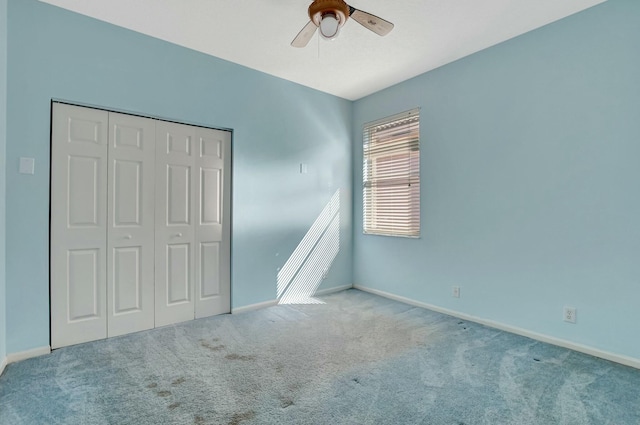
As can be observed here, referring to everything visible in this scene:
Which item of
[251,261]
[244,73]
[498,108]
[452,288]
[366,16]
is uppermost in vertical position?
[244,73]

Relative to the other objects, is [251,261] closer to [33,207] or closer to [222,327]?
[222,327]

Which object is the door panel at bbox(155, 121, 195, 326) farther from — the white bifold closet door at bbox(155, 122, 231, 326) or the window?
the window

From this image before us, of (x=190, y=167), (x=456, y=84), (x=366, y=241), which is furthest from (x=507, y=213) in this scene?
(x=190, y=167)

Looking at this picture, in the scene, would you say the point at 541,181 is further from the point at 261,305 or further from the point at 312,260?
the point at 261,305

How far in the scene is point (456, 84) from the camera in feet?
10.9

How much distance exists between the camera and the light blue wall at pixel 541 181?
91.7 inches

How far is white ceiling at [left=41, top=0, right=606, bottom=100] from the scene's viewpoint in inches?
96.0

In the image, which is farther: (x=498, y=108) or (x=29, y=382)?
(x=498, y=108)

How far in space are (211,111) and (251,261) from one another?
171 centimetres

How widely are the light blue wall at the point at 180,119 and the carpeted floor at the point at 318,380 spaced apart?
0.68m

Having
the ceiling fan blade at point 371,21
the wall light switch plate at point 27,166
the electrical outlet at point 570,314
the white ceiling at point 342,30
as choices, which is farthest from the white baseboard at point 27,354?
the electrical outlet at point 570,314

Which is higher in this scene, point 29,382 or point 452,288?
point 452,288

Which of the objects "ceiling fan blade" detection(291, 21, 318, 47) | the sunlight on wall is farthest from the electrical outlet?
"ceiling fan blade" detection(291, 21, 318, 47)

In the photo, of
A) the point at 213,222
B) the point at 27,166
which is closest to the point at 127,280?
the point at 213,222
